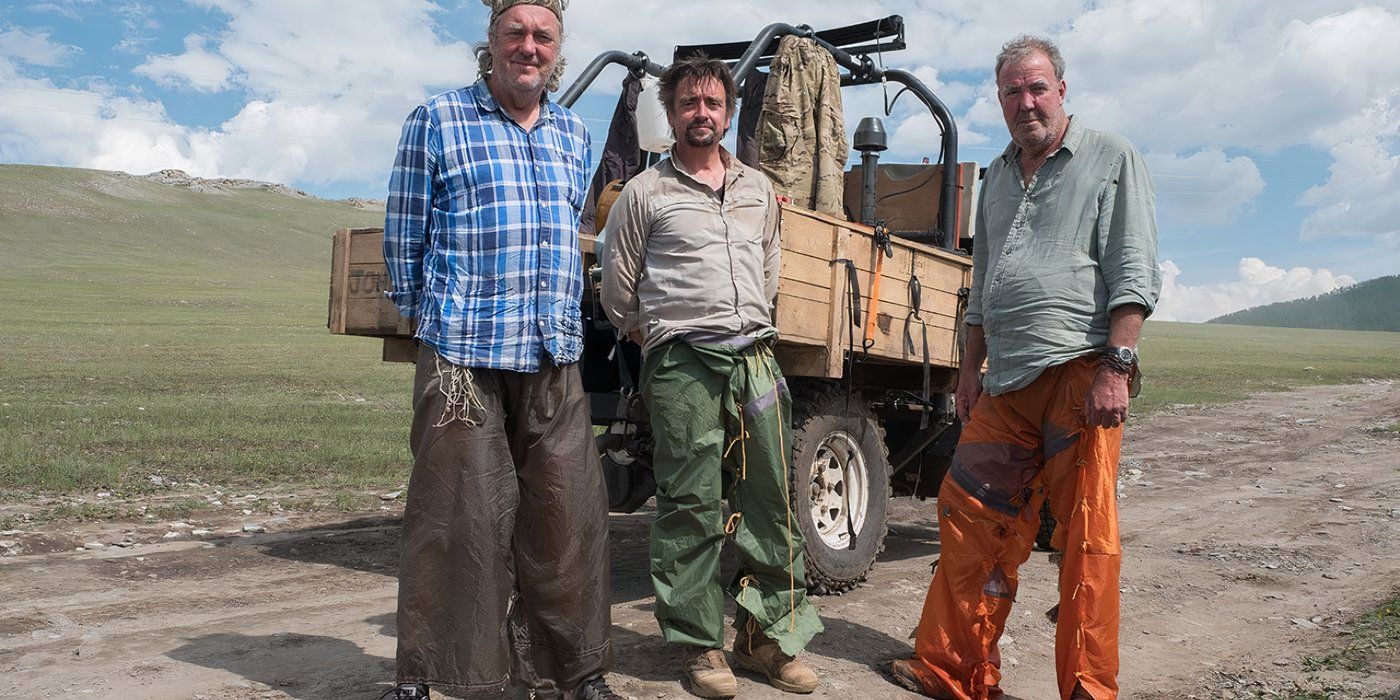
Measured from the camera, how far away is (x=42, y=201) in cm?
7688

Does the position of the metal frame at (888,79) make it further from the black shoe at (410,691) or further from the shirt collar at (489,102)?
the black shoe at (410,691)

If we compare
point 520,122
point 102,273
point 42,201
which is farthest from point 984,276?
point 42,201

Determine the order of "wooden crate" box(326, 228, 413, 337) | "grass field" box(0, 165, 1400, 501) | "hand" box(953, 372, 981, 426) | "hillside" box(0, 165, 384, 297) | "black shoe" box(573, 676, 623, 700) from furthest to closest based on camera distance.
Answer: "hillside" box(0, 165, 384, 297), "grass field" box(0, 165, 1400, 501), "wooden crate" box(326, 228, 413, 337), "hand" box(953, 372, 981, 426), "black shoe" box(573, 676, 623, 700)

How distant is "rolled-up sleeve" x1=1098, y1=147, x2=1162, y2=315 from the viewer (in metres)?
3.76

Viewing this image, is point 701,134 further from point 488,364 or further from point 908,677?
point 908,677

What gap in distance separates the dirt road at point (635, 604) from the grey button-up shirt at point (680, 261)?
1.13 m

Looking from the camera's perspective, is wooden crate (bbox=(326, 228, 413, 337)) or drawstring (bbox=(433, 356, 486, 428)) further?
wooden crate (bbox=(326, 228, 413, 337))

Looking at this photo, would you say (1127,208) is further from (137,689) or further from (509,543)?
(137,689)

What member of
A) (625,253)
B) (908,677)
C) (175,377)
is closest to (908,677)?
(908,677)

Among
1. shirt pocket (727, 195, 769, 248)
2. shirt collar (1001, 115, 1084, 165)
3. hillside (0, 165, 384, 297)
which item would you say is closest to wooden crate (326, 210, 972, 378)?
shirt pocket (727, 195, 769, 248)

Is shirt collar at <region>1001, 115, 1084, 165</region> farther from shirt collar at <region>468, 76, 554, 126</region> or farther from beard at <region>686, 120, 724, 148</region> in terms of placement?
shirt collar at <region>468, 76, 554, 126</region>

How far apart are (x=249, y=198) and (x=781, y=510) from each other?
10993 cm

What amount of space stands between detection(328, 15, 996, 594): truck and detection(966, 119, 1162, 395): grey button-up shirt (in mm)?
1095

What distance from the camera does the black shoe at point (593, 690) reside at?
11.9 feet
